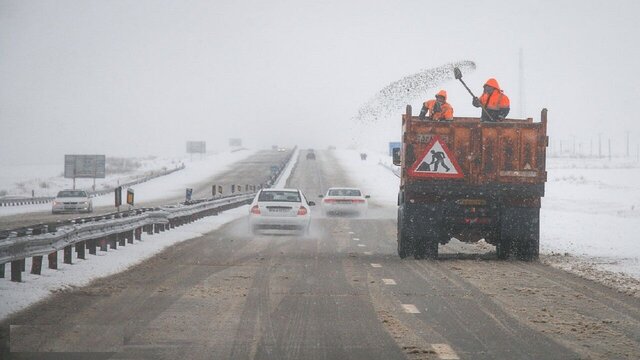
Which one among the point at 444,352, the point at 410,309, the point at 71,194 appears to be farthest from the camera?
the point at 71,194

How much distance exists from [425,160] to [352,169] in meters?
87.9

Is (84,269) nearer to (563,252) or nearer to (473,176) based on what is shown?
(473,176)

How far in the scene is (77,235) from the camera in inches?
635

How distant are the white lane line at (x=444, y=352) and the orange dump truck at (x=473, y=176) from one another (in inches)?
347

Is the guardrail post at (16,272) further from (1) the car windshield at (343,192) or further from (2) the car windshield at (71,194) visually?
(2) the car windshield at (71,194)

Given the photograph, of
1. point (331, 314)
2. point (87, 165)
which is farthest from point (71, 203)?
point (331, 314)

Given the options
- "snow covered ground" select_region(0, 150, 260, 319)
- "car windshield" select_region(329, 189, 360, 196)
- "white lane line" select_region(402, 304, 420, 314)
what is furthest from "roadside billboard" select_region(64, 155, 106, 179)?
"white lane line" select_region(402, 304, 420, 314)

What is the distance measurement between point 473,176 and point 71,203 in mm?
32499

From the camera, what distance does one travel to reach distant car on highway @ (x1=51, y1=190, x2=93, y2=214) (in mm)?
45125

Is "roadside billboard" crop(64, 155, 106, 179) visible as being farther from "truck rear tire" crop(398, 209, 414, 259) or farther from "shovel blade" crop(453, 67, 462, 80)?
"shovel blade" crop(453, 67, 462, 80)

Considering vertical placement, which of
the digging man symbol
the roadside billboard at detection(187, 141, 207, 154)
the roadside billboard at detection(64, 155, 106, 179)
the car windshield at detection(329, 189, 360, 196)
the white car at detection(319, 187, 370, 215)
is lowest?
the white car at detection(319, 187, 370, 215)

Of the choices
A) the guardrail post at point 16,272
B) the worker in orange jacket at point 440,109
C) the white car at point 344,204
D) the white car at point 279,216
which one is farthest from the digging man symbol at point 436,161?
the white car at point 344,204

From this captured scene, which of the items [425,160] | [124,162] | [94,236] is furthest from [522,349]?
[124,162]

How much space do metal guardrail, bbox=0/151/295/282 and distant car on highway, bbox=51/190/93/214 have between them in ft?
55.9
